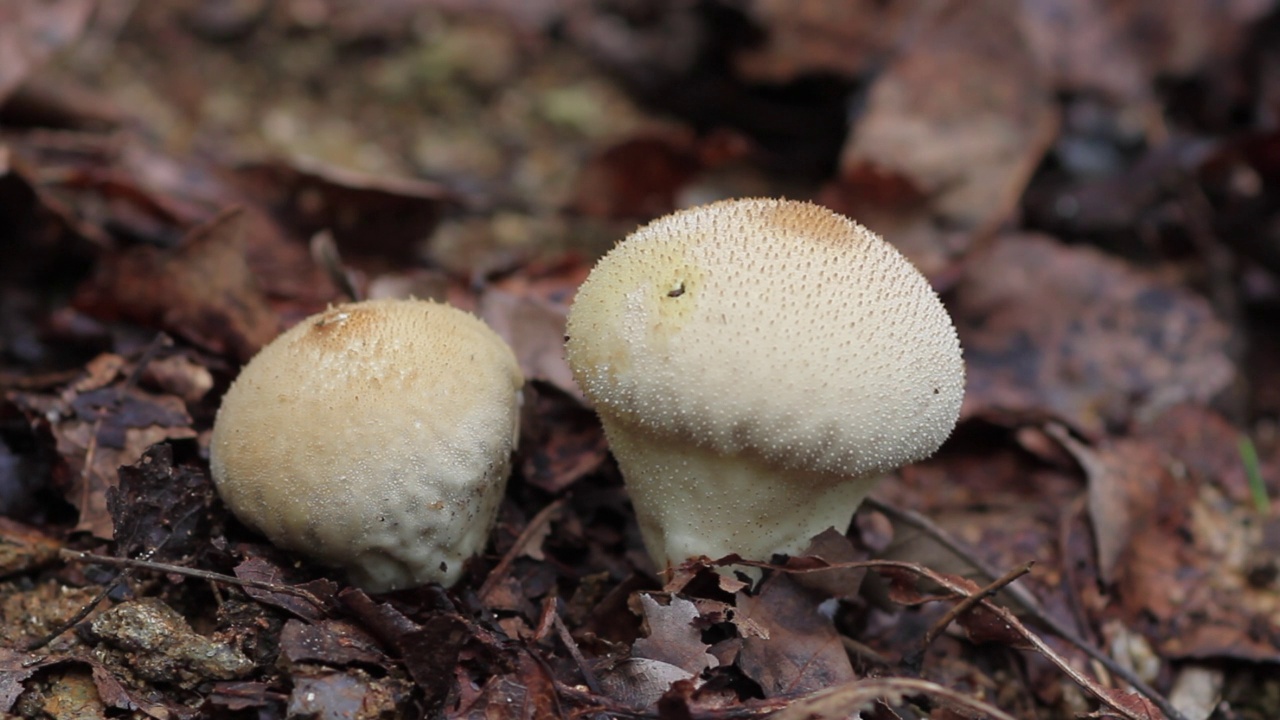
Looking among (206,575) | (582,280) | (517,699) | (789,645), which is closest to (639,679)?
(517,699)

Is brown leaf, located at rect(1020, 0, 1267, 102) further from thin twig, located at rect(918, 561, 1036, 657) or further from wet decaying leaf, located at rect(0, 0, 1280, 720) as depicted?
thin twig, located at rect(918, 561, 1036, 657)

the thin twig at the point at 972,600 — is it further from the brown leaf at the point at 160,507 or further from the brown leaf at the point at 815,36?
the brown leaf at the point at 815,36

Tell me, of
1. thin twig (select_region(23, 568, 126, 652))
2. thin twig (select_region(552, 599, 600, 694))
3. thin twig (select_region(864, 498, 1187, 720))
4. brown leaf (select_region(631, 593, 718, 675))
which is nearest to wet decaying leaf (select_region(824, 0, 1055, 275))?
thin twig (select_region(864, 498, 1187, 720))

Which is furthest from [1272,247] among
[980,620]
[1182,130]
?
[980,620]

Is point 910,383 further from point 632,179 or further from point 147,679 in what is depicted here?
point 632,179

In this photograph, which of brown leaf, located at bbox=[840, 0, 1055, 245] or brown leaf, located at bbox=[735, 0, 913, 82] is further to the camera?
brown leaf, located at bbox=[735, 0, 913, 82]

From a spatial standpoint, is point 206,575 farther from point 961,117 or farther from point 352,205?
point 961,117
